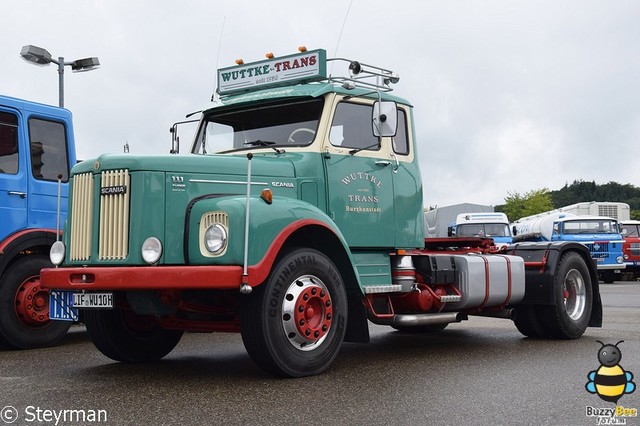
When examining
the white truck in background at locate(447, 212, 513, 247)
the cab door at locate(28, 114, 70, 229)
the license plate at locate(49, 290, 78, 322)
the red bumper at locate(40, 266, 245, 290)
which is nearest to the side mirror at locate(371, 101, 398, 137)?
the red bumper at locate(40, 266, 245, 290)

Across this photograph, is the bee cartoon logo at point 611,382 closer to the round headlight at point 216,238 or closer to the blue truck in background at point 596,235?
the round headlight at point 216,238

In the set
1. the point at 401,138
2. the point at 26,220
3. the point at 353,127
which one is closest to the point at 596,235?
the point at 401,138

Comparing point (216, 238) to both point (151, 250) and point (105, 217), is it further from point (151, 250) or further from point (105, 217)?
point (105, 217)

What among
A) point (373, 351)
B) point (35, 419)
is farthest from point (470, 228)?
point (35, 419)

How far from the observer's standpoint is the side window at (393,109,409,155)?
8.63 meters

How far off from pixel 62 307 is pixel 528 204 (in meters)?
83.4

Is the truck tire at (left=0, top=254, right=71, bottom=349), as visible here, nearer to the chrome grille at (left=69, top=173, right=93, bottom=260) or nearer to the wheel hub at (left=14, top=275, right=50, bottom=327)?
the wheel hub at (left=14, top=275, right=50, bottom=327)

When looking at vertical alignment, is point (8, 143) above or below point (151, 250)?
above

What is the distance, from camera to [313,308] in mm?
6750

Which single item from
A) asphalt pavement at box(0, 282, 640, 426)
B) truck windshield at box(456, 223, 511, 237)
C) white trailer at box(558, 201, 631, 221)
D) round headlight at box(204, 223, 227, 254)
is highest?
white trailer at box(558, 201, 631, 221)

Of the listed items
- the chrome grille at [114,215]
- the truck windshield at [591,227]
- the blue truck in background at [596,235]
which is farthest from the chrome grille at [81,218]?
the truck windshield at [591,227]

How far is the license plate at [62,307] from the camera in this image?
686 centimetres

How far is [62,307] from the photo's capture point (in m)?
7.04

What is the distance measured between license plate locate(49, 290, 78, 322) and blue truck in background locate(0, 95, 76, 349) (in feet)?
7.07
